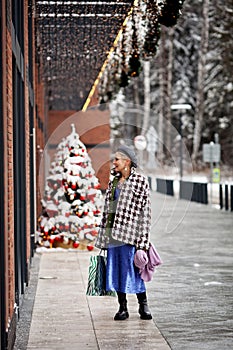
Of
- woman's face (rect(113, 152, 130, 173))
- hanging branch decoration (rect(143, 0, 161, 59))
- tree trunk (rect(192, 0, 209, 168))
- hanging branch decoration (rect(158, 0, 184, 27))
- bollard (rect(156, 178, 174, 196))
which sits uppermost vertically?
tree trunk (rect(192, 0, 209, 168))

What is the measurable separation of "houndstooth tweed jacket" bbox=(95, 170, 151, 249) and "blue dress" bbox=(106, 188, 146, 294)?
0.29 ft

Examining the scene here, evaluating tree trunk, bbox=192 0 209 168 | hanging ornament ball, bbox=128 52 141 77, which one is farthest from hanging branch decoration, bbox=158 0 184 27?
tree trunk, bbox=192 0 209 168

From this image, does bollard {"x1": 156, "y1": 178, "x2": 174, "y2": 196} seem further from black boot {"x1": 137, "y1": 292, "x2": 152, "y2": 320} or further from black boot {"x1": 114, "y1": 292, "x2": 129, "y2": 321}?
black boot {"x1": 114, "y1": 292, "x2": 129, "y2": 321}

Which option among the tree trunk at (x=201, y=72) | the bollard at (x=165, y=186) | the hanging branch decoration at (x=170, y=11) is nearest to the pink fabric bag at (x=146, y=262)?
the hanging branch decoration at (x=170, y=11)

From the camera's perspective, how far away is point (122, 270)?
1051 cm

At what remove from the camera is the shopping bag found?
10.6m

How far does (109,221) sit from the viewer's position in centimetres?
1061

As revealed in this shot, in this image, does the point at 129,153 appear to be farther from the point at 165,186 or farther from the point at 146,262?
the point at 165,186

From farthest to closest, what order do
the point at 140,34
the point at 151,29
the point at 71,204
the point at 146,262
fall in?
the point at 140,34 → the point at 151,29 → the point at 71,204 → the point at 146,262

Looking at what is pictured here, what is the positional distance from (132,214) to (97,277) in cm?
73

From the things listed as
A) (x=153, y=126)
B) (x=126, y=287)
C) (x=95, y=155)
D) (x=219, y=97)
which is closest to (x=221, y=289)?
(x=126, y=287)

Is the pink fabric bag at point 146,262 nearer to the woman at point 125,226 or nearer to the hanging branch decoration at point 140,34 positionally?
the woman at point 125,226

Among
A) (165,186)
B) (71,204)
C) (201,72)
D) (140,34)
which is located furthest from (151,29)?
(201,72)

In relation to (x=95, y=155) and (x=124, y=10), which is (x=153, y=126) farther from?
(x=124, y=10)
